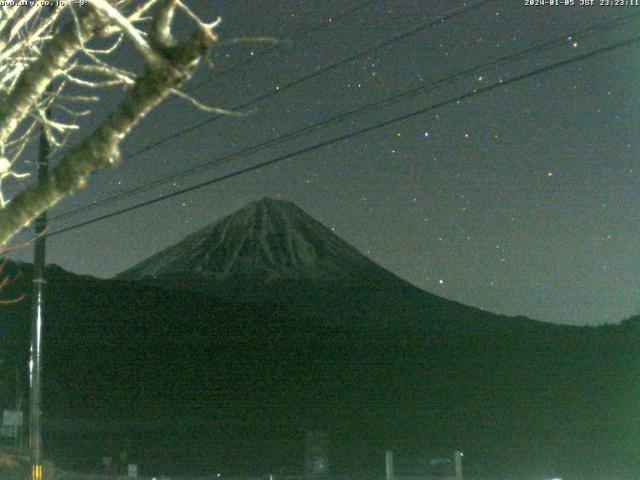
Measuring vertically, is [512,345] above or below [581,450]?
above

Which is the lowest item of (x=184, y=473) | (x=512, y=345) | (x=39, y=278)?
(x=184, y=473)

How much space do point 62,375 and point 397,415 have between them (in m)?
31.1

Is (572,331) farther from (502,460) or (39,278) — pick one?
(39,278)

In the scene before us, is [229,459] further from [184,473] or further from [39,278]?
[39,278]

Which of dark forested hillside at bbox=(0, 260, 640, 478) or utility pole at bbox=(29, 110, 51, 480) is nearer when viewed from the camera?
utility pole at bbox=(29, 110, 51, 480)

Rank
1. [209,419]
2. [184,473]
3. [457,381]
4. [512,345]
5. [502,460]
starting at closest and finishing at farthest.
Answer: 1. [184,473]
2. [502,460]
3. [209,419]
4. [457,381]
5. [512,345]

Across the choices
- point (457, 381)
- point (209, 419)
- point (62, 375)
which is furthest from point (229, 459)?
point (457, 381)

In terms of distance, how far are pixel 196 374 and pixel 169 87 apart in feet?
334

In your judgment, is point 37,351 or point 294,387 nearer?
point 37,351

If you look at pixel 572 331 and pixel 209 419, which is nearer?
pixel 209 419

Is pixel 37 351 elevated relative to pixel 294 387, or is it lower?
lower

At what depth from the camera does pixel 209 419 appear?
84438mm

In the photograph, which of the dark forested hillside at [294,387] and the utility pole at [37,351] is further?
the dark forested hillside at [294,387]

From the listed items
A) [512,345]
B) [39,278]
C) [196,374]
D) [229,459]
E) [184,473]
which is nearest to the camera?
[39,278]
